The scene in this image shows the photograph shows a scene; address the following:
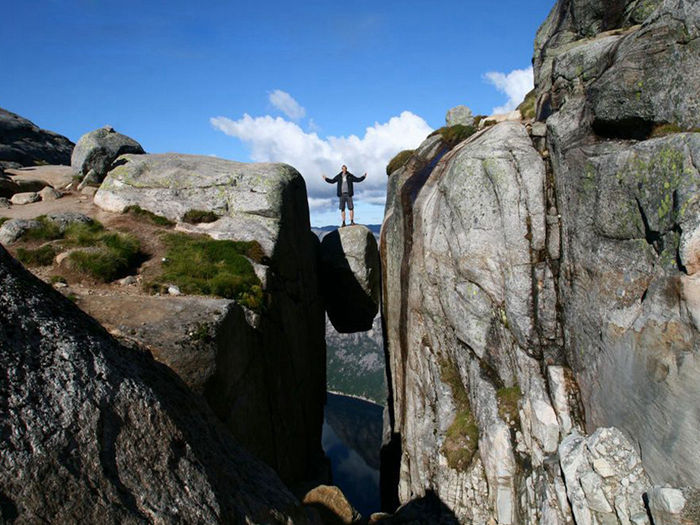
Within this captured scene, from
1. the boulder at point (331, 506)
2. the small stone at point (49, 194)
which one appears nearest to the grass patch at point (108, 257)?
the small stone at point (49, 194)

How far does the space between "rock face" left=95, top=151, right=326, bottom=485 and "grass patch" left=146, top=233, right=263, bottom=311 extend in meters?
0.82

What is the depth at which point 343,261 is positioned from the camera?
34.5 m

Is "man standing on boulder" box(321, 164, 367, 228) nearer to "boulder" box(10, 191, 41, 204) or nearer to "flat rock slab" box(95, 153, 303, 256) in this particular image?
"flat rock slab" box(95, 153, 303, 256)

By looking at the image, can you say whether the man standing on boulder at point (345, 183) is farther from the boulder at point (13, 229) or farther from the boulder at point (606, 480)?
the boulder at point (606, 480)

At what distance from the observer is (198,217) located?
26344 mm

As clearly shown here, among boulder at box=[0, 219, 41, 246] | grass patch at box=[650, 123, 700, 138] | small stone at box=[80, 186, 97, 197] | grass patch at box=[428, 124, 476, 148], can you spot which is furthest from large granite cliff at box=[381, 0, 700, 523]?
small stone at box=[80, 186, 97, 197]

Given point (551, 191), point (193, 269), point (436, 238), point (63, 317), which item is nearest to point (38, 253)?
point (193, 269)

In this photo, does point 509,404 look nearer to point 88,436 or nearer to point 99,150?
point 88,436

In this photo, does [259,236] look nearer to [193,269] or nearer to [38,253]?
[193,269]

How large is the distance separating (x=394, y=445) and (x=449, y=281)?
1433 cm

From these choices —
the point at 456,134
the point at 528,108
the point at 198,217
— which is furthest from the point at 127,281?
the point at 528,108

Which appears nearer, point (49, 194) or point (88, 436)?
point (88, 436)

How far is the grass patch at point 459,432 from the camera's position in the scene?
2078cm

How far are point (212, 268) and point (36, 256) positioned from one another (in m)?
7.55
